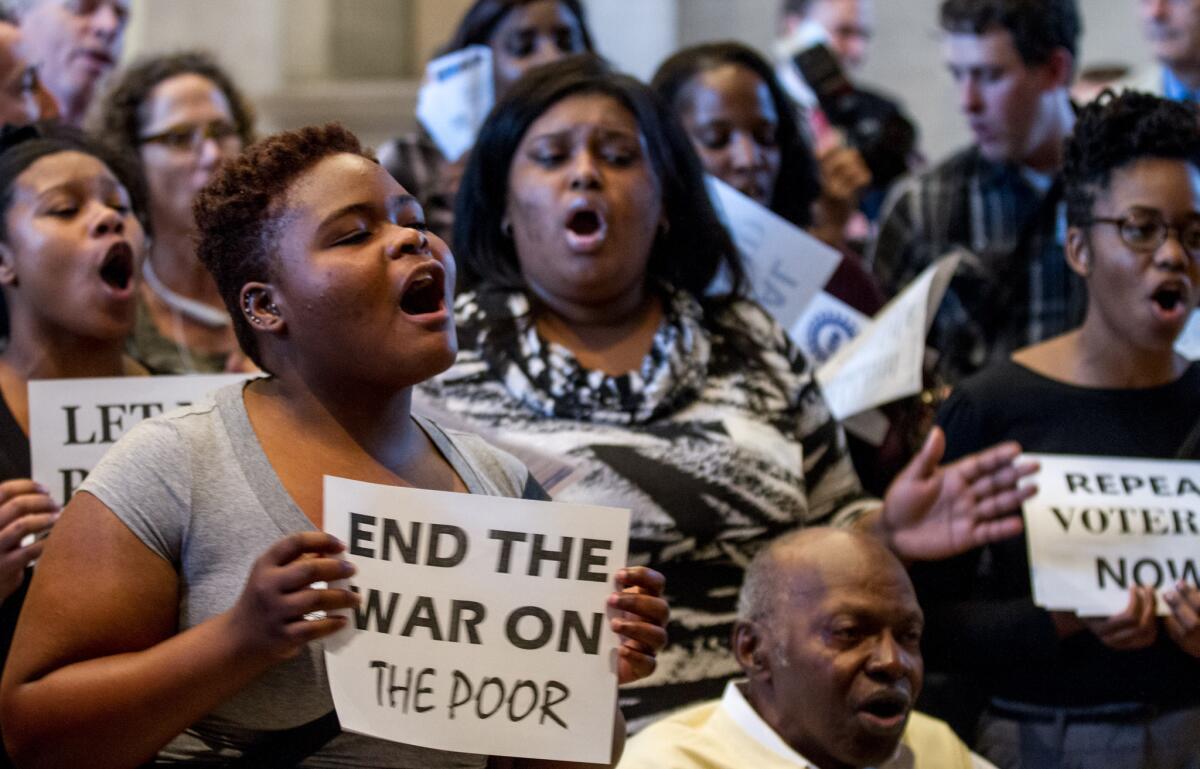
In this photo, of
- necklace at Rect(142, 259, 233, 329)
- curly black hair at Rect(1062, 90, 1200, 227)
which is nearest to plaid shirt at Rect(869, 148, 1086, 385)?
curly black hair at Rect(1062, 90, 1200, 227)

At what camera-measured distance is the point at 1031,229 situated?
4.50m

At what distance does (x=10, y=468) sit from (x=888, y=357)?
6.09 ft

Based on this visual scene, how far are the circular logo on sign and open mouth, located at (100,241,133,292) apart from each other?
1744mm

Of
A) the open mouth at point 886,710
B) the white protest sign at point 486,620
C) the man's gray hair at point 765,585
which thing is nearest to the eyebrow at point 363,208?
the white protest sign at point 486,620

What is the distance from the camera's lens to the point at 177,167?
4324mm

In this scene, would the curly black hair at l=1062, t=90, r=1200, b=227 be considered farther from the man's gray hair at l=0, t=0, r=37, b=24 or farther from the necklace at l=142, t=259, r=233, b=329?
the man's gray hair at l=0, t=0, r=37, b=24

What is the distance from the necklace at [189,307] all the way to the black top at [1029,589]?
1.74 meters

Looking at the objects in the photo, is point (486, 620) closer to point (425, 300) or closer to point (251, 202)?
point (425, 300)

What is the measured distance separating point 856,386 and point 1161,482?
2.41 feet

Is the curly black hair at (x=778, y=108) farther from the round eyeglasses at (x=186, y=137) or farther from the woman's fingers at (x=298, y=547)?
the woman's fingers at (x=298, y=547)

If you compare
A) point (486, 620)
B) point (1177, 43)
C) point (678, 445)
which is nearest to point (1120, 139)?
point (678, 445)

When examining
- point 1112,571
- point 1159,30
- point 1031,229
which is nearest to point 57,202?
point 1112,571

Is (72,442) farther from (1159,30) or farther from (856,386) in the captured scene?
(1159,30)

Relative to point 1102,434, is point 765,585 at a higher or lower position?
lower
